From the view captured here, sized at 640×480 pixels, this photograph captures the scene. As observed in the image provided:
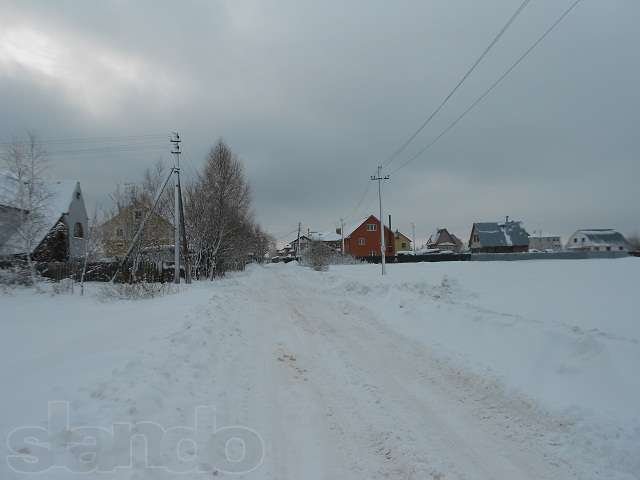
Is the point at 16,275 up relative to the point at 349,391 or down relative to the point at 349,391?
up

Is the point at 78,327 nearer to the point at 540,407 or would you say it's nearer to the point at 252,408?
the point at 252,408

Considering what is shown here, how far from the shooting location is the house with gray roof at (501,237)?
73.0 meters

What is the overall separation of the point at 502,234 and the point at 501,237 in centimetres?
74

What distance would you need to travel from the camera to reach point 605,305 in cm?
1048

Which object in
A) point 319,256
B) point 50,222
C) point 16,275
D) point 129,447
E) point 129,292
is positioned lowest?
point 129,447

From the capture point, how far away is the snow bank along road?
12.3ft

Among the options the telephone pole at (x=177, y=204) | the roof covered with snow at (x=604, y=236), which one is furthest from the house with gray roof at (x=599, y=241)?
the telephone pole at (x=177, y=204)

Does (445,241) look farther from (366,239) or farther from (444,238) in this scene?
(366,239)

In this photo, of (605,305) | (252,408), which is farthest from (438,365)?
(605,305)

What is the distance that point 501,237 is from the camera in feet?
243

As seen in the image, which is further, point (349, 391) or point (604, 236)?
point (604, 236)

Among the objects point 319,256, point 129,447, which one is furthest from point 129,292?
point 319,256

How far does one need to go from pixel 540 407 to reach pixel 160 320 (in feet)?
27.4

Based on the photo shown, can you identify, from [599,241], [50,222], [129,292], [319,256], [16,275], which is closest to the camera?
→ [129,292]
